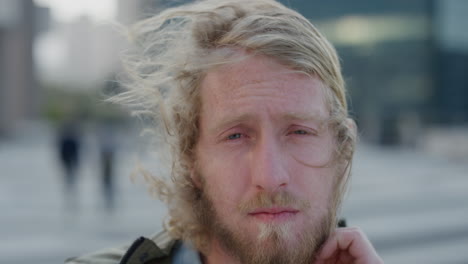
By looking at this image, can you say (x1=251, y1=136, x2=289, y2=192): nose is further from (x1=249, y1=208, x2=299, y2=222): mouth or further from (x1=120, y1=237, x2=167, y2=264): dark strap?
(x1=120, y1=237, x2=167, y2=264): dark strap

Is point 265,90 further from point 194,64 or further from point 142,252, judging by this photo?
point 142,252

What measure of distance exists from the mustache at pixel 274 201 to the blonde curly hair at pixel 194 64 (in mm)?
203

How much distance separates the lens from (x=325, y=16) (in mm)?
37469

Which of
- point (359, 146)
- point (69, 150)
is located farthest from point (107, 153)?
point (359, 146)

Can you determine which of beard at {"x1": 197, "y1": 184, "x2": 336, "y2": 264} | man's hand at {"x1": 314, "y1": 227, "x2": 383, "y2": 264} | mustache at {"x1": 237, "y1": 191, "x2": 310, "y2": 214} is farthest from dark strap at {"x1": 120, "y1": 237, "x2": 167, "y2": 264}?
man's hand at {"x1": 314, "y1": 227, "x2": 383, "y2": 264}

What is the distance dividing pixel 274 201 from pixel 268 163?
0.11 m

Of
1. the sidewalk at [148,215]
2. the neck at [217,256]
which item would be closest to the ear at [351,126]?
the neck at [217,256]

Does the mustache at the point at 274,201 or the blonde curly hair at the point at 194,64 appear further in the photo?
the blonde curly hair at the point at 194,64

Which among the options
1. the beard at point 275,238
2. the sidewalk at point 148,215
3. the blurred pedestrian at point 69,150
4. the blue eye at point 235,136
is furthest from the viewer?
the blurred pedestrian at point 69,150

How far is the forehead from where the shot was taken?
4.97 ft

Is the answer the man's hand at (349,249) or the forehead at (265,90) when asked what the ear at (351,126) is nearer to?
the forehead at (265,90)

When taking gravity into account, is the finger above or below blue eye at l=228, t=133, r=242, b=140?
below

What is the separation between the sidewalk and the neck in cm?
102

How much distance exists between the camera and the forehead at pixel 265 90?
4.97ft
